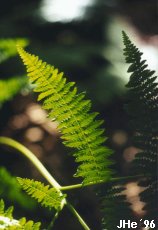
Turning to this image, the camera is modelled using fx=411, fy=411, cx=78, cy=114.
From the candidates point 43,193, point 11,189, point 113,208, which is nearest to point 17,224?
point 43,193

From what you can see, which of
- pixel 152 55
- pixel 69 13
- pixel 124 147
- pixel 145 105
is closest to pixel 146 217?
pixel 145 105

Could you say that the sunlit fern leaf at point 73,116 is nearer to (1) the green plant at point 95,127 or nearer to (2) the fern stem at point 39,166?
(1) the green plant at point 95,127

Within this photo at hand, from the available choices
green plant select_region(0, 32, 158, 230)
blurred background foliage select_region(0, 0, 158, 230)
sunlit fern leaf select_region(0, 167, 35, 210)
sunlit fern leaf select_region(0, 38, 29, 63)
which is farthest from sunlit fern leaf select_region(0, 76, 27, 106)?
green plant select_region(0, 32, 158, 230)

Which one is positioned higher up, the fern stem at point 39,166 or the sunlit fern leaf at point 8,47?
the sunlit fern leaf at point 8,47

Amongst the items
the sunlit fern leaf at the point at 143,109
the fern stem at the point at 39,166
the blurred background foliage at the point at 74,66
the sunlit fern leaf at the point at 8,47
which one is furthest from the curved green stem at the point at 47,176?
the blurred background foliage at the point at 74,66

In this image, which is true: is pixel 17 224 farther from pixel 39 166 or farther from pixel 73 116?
pixel 39 166

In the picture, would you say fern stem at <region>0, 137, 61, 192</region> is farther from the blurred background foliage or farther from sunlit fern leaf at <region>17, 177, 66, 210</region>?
the blurred background foliage

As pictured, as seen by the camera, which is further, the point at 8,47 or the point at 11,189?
the point at 8,47
